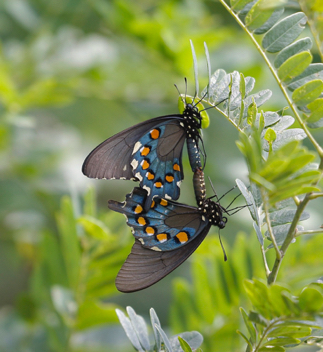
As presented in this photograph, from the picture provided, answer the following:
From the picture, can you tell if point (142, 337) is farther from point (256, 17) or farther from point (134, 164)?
point (256, 17)

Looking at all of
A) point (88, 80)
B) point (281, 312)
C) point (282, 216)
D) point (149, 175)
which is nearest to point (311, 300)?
point (281, 312)

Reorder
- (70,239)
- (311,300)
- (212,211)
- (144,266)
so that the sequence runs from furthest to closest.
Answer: (70,239) → (212,211) → (144,266) → (311,300)

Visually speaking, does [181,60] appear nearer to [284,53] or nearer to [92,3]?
[92,3]

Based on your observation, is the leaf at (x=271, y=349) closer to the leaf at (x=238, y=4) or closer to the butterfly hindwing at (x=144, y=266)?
the butterfly hindwing at (x=144, y=266)

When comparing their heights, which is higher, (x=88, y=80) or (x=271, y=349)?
(x=88, y=80)

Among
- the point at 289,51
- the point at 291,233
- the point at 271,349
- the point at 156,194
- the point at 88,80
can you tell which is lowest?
the point at 271,349

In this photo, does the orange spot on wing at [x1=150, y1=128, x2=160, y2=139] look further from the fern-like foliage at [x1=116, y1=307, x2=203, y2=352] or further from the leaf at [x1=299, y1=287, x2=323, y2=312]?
the leaf at [x1=299, y1=287, x2=323, y2=312]

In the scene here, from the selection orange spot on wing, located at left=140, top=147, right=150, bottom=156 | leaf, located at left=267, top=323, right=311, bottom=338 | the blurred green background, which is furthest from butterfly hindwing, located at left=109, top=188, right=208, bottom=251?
the blurred green background
